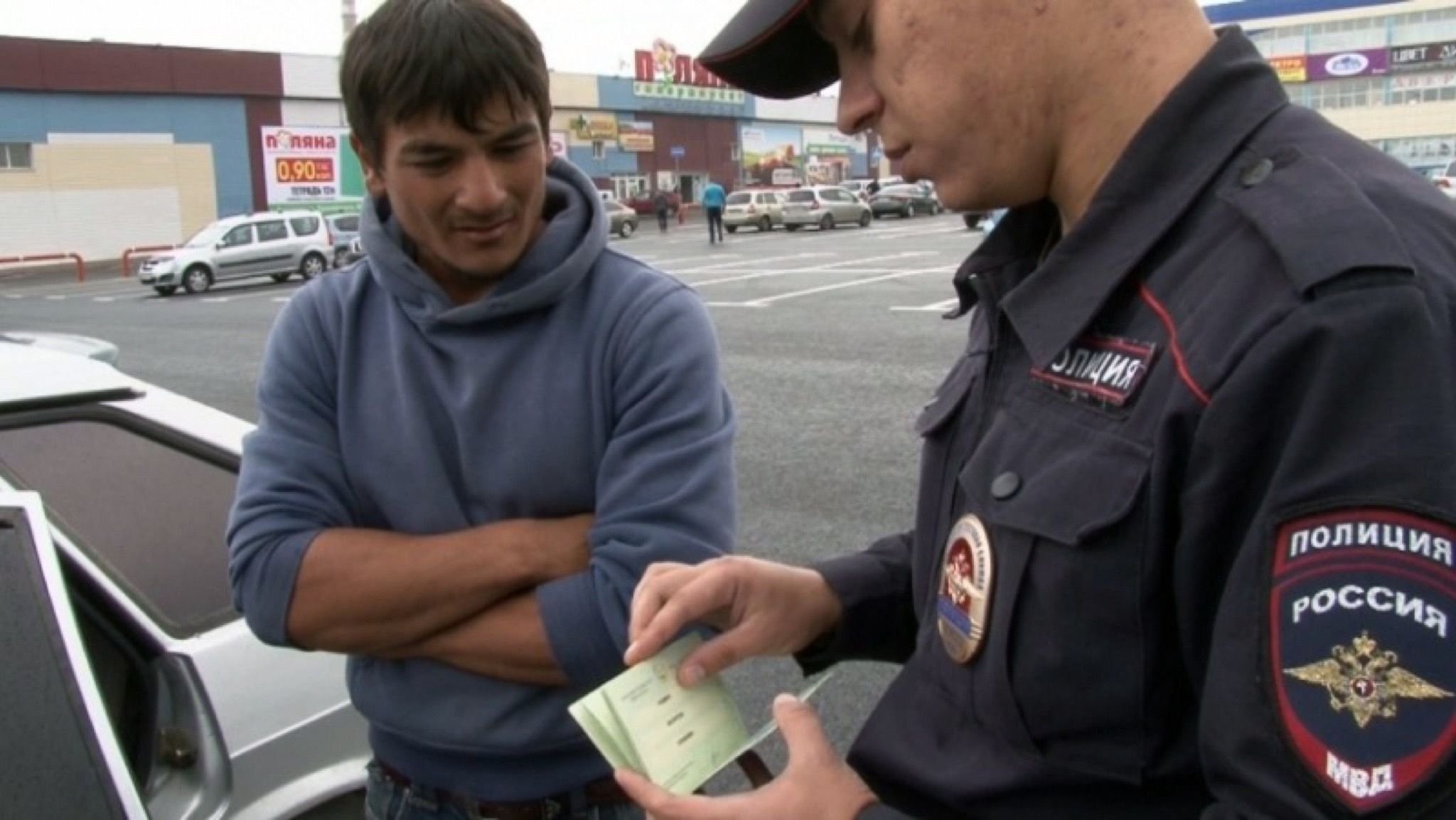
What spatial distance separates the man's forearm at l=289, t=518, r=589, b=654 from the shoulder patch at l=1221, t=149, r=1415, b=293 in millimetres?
1083

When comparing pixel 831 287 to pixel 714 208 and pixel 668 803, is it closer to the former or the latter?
pixel 714 208

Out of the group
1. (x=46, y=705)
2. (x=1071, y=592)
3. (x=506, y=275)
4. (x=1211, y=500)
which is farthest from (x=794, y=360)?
(x=1211, y=500)

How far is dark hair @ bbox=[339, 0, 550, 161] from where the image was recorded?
1778mm

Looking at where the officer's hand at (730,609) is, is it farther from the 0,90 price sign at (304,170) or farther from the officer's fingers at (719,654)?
the 0,90 price sign at (304,170)

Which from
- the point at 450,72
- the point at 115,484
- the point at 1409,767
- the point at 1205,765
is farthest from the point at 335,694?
the point at 1409,767

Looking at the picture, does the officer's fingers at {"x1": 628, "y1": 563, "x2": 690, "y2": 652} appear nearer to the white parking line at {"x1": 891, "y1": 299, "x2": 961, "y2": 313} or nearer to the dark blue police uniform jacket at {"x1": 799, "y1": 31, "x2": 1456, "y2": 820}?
the dark blue police uniform jacket at {"x1": 799, "y1": 31, "x2": 1456, "y2": 820}

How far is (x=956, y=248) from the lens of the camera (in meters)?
26.0

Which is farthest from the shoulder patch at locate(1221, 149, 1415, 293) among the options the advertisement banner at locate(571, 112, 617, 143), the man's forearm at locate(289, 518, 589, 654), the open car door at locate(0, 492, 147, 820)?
the advertisement banner at locate(571, 112, 617, 143)

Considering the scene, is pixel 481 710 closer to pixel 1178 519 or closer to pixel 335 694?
pixel 335 694

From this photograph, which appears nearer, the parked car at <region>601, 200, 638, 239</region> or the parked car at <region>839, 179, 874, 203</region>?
the parked car at <region>601, 200, 638, 239</region>

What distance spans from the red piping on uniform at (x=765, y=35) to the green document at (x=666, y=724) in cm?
63

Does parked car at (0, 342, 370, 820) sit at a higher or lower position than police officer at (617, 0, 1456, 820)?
lower

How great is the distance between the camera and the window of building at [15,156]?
114 feet

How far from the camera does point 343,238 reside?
2923 centimetres
